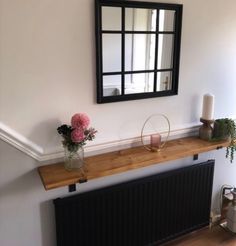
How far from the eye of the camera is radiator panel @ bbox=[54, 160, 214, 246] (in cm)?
183

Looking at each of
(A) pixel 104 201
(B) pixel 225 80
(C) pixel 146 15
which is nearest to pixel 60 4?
(C) pixel 146 15

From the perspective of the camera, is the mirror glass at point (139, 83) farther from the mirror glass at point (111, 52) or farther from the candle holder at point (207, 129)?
the candle holder at point (207, 129)

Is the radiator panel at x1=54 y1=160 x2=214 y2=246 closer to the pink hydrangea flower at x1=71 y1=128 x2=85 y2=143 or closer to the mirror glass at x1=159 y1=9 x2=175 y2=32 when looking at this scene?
the pink hydrangea flower at x1=71 y1=128 x2=85 y2=143

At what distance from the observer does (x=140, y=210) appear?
6.89 feet

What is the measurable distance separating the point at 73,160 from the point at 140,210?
733 mm

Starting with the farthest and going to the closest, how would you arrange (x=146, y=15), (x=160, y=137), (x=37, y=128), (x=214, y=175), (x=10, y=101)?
(x=214, y=175) → (x=160, y=137) → (x=146, y=15) → (x=37, y=128) → (x=10, y=101)

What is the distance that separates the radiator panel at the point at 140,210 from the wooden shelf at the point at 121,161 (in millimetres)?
221

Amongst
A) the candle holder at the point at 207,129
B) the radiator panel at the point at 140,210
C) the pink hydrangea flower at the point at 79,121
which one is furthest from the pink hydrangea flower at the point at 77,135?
the candle holder at the point at 207,129

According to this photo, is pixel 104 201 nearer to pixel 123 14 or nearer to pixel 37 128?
pixel 37 128

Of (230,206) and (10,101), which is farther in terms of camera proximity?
(230,206)

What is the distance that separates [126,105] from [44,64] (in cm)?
61

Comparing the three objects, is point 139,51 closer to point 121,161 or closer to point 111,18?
point 111,18

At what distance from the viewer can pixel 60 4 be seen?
1.57m

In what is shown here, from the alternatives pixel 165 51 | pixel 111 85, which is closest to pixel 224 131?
pixel 165 51
